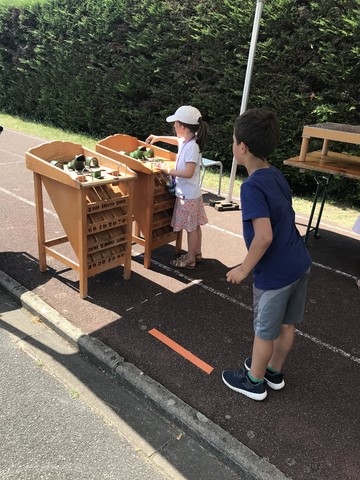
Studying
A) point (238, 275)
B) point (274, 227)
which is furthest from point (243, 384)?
point (274, 227)

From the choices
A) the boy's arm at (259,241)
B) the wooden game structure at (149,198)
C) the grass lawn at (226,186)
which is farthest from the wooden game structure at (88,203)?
the grass lawn at (226,186)

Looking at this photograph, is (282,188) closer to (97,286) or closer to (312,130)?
(97,286)

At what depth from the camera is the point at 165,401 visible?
2594 mm

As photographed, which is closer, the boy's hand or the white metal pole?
the boy's hand

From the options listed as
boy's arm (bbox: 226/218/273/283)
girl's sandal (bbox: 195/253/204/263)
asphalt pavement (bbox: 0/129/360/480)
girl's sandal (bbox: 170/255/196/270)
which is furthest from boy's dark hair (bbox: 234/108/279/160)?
girl's sandal (bbox: 195/253/204/263)

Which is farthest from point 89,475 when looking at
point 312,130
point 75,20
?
point 75,20

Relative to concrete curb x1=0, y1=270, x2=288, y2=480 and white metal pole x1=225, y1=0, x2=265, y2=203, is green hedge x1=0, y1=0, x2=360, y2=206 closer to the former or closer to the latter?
white metal pole x1=225, y1=0, x2=265, y2=203

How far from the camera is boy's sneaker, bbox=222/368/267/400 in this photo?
266cm

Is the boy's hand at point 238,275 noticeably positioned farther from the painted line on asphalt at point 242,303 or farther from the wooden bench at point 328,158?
the wooden bench at point 328,158

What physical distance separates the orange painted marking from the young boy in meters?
0.41

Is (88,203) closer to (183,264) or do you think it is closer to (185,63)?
(183,264)

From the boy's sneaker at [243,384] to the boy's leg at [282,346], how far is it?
0.51ft

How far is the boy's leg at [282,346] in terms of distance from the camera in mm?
2621

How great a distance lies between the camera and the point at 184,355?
3.04m
